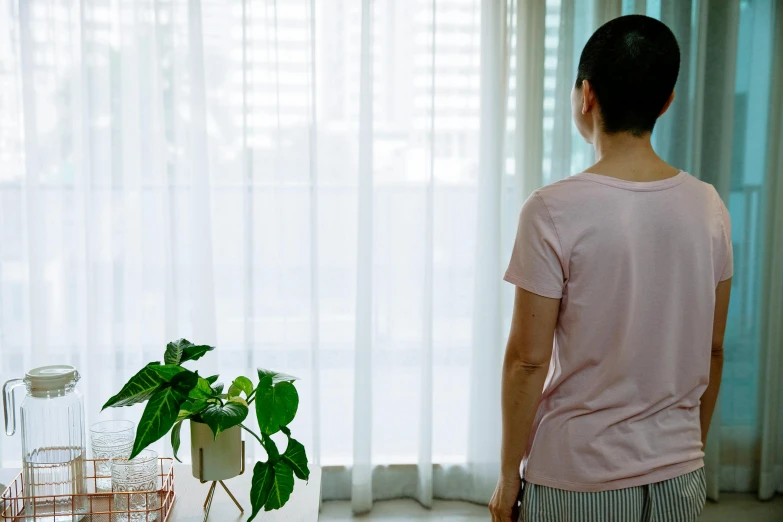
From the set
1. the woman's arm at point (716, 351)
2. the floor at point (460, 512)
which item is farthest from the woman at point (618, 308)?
the floor at point (460, 512)

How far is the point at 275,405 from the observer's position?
123cm

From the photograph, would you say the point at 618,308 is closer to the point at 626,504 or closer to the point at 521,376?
the point at 521,376

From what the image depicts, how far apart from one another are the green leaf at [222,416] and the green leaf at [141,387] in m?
0.10

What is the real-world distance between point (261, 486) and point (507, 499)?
17.3 inches

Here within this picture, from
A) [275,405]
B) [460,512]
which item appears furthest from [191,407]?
[460,512]

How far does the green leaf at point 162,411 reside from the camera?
1174 mm

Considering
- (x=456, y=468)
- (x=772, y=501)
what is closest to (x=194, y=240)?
(x=456, y=468)

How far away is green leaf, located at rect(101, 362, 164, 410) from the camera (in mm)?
1220

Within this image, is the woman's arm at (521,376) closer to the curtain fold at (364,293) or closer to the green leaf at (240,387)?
the green leaf at (240,387)

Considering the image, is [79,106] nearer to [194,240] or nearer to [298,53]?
[194,240]

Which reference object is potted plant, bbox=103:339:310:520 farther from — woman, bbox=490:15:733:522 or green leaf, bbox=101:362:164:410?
woman, bbox=490:15:733:522

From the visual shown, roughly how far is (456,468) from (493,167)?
1123mm

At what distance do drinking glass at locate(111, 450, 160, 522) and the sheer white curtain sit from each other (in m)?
1.06

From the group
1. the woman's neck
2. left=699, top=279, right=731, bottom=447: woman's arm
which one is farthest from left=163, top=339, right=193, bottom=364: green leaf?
left=699, top=279, right=731, bottom=447: woman's arm
